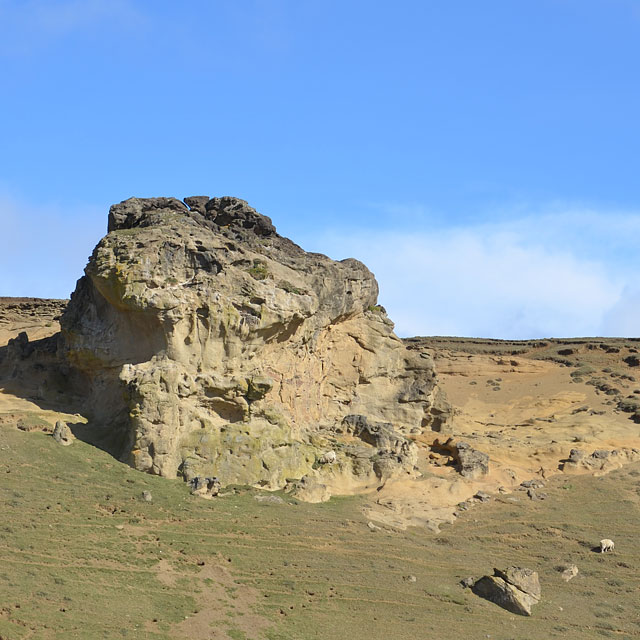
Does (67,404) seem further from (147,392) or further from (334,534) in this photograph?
(334,534)

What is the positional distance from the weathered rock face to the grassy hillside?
5.17 feet

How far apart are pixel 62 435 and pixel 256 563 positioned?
23.2ft

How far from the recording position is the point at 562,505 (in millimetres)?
27125

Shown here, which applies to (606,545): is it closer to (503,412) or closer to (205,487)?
(205,487)

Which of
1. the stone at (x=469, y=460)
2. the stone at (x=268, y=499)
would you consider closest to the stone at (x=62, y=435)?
the stone at (x=268, y=499)

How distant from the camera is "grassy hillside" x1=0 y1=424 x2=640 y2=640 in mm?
17875

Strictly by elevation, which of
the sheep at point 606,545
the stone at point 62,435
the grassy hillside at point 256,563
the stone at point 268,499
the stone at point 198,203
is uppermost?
the stone at point 198,203

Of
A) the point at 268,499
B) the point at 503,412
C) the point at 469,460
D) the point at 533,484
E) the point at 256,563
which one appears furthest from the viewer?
the point at 503,412

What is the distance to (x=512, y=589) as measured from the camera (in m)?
21.1

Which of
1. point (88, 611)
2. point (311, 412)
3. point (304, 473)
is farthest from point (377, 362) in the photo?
point (88, 611)

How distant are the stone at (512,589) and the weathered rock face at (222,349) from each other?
6.50 m

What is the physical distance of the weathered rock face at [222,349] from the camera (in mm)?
24844

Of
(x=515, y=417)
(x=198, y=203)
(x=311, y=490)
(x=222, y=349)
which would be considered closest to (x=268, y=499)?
(x=311, y=490)

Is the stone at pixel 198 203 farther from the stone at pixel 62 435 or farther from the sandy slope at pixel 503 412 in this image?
the stone at pixel 62 435
